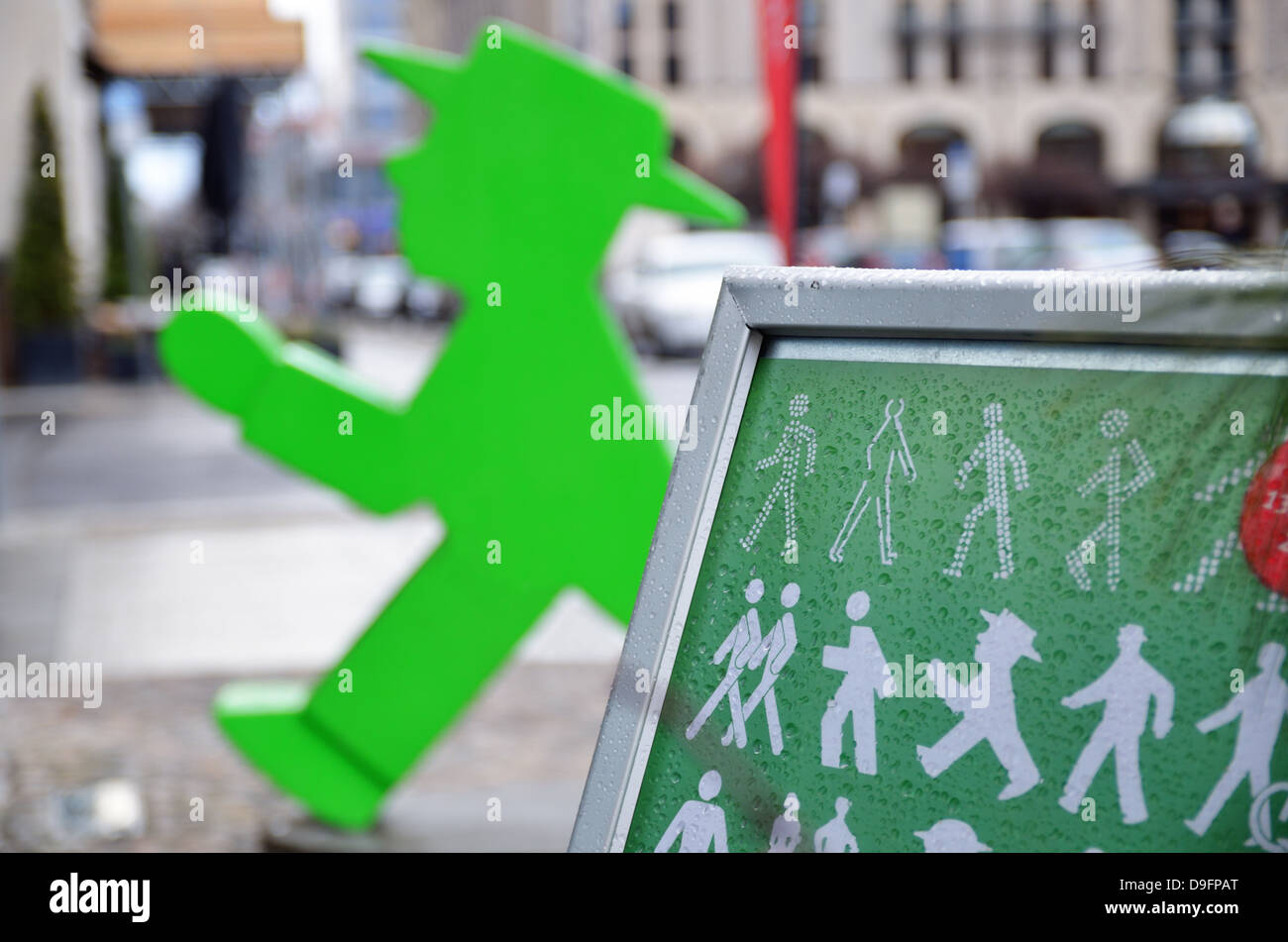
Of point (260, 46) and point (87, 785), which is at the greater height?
point (260, 46)

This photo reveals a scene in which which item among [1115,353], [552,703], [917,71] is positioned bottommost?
[552,703]

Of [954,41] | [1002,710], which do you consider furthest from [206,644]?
[954,41]

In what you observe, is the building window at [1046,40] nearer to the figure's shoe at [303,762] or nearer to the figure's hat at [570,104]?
the figure's hat at [570,104]

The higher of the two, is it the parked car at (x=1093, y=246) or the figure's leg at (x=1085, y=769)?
the parked car at (x=1093, y=246)

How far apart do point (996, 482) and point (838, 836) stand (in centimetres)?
34

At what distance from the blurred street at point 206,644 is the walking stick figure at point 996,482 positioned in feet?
10.3

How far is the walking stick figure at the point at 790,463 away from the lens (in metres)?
1.49

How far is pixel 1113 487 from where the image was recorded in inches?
53.6

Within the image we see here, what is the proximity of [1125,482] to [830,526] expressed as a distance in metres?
0.26

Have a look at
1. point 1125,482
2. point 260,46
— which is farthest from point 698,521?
point 260,46

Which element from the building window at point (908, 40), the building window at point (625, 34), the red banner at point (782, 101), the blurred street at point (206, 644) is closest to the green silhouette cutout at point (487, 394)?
the blurred street at point (206, 644)

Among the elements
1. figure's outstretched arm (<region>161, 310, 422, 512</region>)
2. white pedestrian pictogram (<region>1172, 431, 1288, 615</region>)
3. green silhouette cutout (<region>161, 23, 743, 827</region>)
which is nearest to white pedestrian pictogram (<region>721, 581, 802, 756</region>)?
white pedestrian pictogram (<region>1172, 431, 1288, 615</region>)
